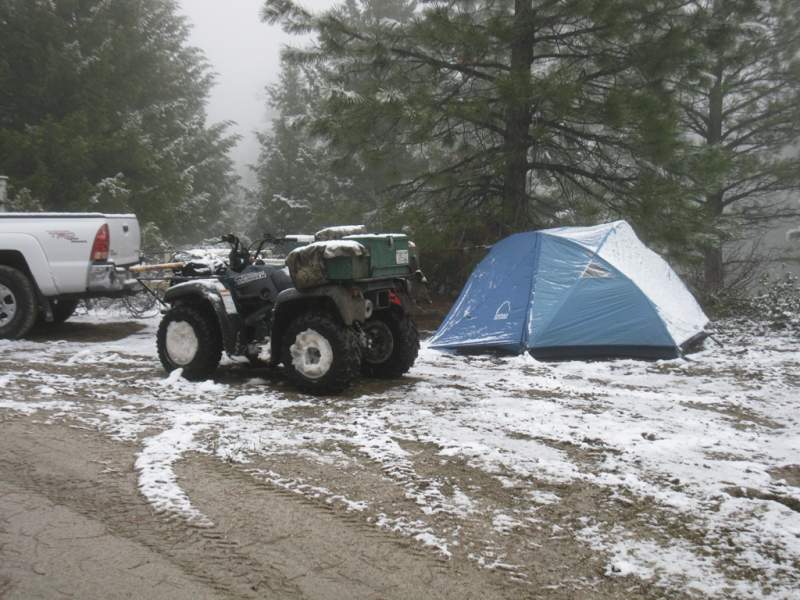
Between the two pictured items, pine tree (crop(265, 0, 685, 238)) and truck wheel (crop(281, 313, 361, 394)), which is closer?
truck wheel (crop(281, 313, 361, 394))

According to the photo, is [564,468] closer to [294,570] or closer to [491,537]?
[491,537]

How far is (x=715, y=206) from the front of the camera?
16719 mm

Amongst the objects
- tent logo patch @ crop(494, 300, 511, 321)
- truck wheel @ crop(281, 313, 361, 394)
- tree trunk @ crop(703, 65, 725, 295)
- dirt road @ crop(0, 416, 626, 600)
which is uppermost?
tree trunk @ crop(703, 65, 725, 295)

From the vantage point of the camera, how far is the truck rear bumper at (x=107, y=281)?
27.3 feet

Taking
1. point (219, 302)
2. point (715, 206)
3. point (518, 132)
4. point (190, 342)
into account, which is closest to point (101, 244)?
point (190, 342)

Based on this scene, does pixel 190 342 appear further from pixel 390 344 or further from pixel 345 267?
pixel 390 344

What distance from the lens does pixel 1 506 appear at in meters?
3.18

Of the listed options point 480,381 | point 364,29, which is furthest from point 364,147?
point 480,381

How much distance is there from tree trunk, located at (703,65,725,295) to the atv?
22.1 ft

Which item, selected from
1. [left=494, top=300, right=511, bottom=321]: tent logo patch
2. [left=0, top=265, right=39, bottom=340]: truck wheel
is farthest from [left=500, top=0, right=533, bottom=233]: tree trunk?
[left=0, top=265, right=39, bottom=340]: truck wheel

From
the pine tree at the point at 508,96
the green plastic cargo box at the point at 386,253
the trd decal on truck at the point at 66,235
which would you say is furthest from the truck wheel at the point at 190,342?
the pine tree at the point at 508,96

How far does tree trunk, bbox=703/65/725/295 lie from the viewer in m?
12.4

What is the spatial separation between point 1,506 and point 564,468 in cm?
308

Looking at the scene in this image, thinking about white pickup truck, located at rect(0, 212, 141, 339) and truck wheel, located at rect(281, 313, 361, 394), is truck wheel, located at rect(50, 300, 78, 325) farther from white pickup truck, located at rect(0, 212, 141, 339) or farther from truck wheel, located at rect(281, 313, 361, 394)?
truck wheel, located at rect(281, 313, 361, 394)
